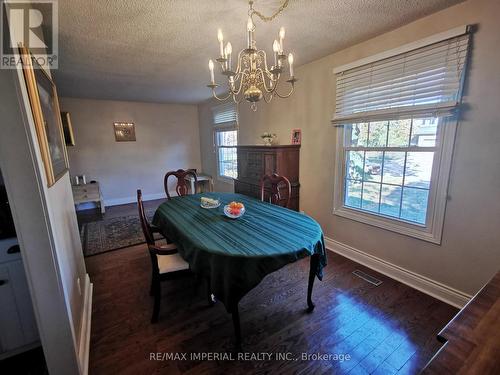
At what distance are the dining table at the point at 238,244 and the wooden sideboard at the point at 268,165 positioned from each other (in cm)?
99

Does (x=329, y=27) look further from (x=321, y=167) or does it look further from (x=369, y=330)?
(x=369, y=330)

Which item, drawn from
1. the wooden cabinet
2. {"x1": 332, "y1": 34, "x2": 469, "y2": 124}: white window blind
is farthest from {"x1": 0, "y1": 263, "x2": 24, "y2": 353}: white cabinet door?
Answer: the wooden cabinet

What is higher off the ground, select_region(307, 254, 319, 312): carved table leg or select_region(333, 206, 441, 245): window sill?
select_region(333, 206, 441, 245): window sill

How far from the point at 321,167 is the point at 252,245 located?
1.80 metres

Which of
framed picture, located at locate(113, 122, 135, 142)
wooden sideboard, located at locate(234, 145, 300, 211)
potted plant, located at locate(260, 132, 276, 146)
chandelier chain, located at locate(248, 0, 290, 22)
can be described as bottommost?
wooden sideboard, located at locate(234, 145, 300, 211)

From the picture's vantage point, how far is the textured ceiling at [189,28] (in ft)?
5.39

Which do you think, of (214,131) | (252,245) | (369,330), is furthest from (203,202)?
(214,131)

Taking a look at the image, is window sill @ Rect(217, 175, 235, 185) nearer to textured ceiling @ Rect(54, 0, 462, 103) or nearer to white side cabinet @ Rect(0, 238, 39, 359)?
textured ceiling @ Rect(54, 0, 462, 103)

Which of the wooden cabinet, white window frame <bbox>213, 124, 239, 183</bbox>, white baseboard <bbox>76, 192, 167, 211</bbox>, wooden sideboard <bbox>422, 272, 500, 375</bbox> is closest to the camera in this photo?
wooden sideboard <bbox>422, 272, 500, 375</bbox>

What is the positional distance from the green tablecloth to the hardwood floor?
423 mm

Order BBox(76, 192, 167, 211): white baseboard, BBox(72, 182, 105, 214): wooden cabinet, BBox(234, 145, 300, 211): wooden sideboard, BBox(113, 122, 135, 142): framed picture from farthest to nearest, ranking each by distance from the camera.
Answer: BBox(113, 122, 135, 142): framed picture → BBox(76, 192, 167, 211): white baseboard → BBox(72, 182, 105, 214): wooden cabinet → BBox(234, 145, 300, 211): wooden sideboard

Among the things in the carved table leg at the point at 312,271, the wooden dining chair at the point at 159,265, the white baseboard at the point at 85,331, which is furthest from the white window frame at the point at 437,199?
the white baseboard at the point at 85,331

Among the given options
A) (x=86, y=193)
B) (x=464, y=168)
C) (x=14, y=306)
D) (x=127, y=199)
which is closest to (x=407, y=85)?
(x=464, y=168)

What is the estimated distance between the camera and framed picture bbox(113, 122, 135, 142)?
5094 millimetres
